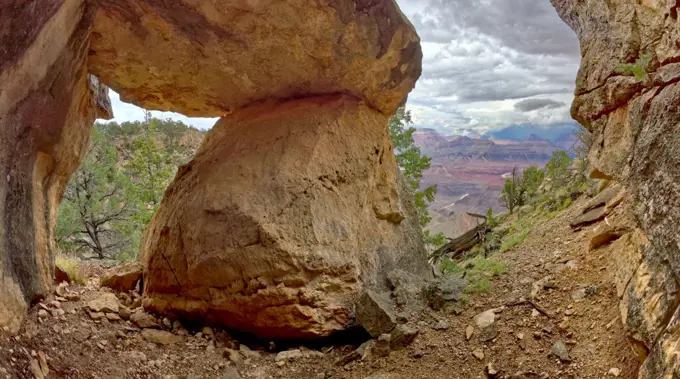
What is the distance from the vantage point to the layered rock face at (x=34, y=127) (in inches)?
138

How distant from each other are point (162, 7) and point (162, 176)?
958 cm

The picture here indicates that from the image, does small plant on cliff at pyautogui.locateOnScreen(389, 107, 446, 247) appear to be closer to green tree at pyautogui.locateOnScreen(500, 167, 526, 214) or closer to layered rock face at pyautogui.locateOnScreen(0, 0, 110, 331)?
green tree at pyautogui.locateOnScreen(500, 167, 526, 214)

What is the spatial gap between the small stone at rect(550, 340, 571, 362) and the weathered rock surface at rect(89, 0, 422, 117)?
11.2 feet

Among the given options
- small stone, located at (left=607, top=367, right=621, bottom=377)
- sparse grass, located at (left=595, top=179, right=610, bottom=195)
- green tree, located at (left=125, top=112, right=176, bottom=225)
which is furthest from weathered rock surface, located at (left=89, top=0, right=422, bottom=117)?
green tree, located at (left=125, top=112, right=176, bottom=225)

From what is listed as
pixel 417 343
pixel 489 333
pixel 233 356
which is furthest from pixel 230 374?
pixel 489 333

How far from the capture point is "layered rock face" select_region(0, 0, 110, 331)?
11.5 feet

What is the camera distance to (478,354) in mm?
3852

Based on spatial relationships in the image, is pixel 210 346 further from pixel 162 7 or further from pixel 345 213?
pixel 162 7

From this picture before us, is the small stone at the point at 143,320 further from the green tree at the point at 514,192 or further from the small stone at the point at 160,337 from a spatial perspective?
the green tree at the point at 514,192

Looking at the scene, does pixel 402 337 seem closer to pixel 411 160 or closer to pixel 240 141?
pixel 240 141

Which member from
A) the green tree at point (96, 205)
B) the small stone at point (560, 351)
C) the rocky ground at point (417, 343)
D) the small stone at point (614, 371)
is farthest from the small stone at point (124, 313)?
the green tree at point (96, 205)

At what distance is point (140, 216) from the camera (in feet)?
38.3

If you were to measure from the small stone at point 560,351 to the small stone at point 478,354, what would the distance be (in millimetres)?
554

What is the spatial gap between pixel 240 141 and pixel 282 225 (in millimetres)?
1360
